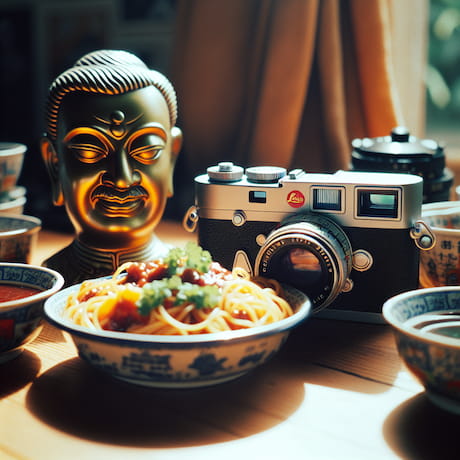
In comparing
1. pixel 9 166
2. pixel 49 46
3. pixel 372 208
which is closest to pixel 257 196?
pixel 372 208

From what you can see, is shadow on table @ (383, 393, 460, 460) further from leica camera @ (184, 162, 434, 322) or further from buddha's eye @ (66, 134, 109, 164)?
buddha's eye @ (66, 134, 109, 164)

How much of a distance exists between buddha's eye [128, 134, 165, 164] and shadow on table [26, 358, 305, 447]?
310 mm

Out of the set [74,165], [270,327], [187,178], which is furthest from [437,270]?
[187,178]

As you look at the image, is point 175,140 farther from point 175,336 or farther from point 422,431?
point 422,431

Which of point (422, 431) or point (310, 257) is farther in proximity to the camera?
point (310, 257)

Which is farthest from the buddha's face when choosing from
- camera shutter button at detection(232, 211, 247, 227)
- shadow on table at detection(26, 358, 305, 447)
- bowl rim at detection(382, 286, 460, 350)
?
bowl rim at detection(382, 286, 460, 350)

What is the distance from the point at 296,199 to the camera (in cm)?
86

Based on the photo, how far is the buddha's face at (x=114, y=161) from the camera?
92 cm

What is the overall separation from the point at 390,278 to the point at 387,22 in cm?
64

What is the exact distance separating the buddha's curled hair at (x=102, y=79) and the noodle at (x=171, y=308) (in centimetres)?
27

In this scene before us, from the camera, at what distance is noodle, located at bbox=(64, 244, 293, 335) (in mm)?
677

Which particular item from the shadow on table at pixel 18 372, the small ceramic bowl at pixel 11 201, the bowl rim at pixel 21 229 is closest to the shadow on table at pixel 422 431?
the shadow on table at pixel 18 372

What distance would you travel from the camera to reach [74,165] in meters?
0.94

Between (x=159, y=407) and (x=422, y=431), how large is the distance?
235mm
